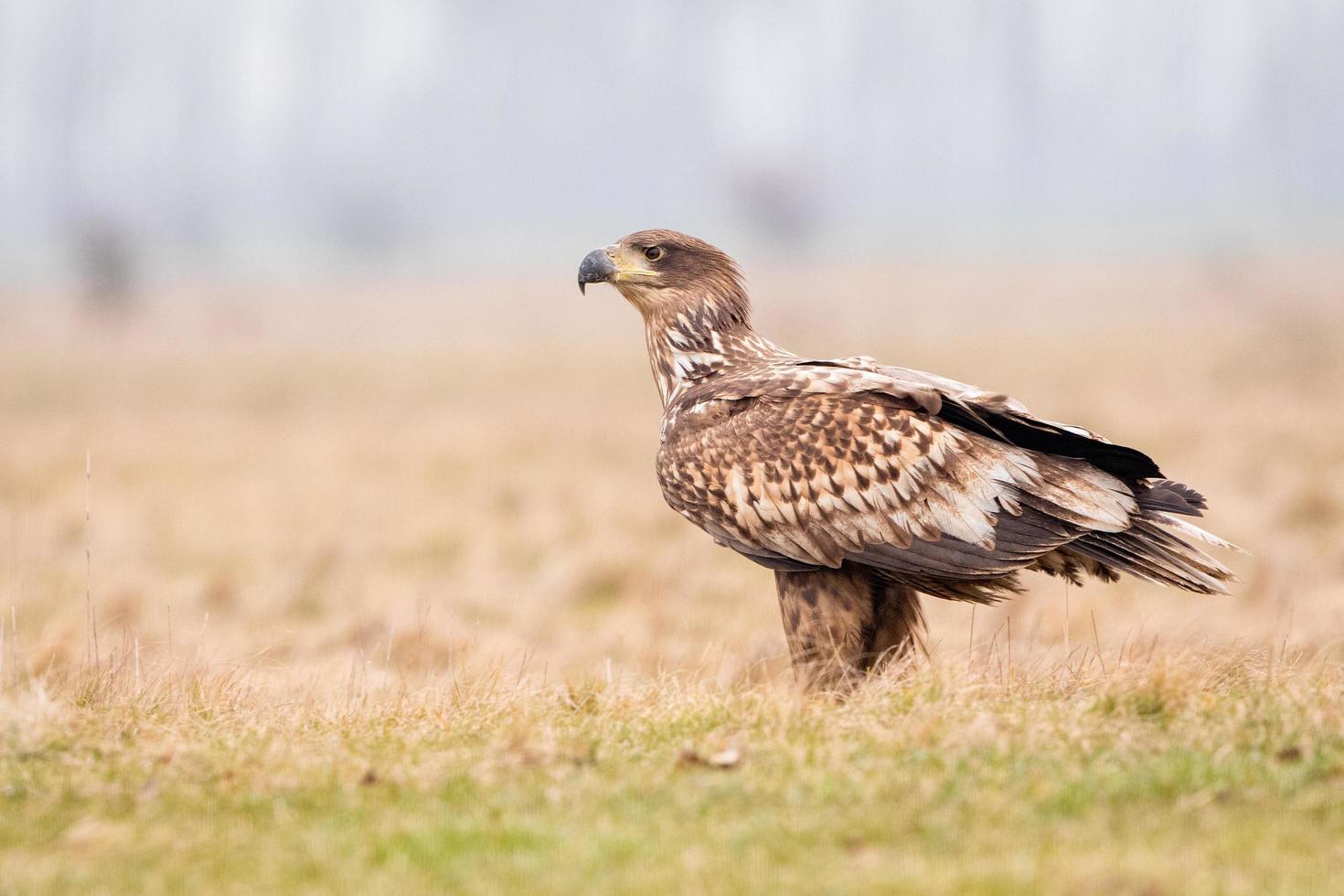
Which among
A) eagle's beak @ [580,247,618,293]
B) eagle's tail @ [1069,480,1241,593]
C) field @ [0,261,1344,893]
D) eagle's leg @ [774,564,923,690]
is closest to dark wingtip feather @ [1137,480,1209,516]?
eagle's tail @ [1069,480,1241,593]

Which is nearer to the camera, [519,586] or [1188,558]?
[1188,558]

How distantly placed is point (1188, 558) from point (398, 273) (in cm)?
11815

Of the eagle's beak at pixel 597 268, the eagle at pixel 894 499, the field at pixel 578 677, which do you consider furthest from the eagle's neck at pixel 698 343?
the field at pixel 578 677

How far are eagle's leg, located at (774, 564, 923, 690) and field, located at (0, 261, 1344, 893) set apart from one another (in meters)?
0.27

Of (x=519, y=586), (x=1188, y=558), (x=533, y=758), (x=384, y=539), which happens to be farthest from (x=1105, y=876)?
(x=384, y=539)

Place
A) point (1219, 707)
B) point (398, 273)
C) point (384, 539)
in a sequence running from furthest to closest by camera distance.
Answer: point (398, 273), point (384, 539), point (1219, 707)

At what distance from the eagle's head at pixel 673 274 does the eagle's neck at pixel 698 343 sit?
2 cm

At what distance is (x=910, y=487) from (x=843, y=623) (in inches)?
29.7

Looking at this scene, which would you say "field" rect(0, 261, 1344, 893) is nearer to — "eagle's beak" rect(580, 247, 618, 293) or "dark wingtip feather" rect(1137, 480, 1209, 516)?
"dark wingtip feather" rect(1137, 480, 1209, 516)

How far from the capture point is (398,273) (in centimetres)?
12038

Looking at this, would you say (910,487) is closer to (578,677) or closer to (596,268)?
(578,677)

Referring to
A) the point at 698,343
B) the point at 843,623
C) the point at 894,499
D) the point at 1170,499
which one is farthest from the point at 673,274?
the point at 1170,499

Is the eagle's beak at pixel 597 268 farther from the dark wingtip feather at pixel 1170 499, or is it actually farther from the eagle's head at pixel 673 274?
the dark wingtip feather at pixel 1170 499

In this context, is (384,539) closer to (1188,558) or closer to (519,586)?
(519,586)
